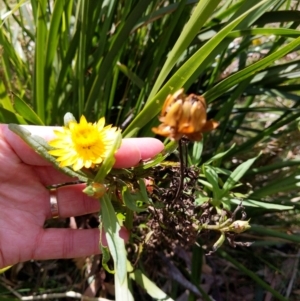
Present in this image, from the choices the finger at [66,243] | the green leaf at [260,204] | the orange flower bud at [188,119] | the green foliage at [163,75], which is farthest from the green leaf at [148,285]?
the orange flower bud at [188,119]

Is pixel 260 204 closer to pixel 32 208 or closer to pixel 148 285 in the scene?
pixel 148 285

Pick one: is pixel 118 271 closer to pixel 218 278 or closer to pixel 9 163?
pixel 9 163

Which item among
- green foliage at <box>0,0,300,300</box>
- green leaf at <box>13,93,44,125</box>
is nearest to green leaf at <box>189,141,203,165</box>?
green foliage at <box>0,0,300,300</box>

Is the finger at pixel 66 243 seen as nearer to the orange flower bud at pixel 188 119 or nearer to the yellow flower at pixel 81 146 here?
the yellow flower at pixel 81 146

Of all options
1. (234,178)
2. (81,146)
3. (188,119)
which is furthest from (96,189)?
(234,178)

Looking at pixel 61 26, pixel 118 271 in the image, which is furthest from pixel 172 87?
pixel 61 26

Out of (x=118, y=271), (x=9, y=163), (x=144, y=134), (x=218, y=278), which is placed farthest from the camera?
(x=218, y=278)

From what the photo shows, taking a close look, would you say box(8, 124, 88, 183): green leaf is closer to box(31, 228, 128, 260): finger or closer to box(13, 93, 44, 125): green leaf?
box(13, 93, 44, 125): green leaf
